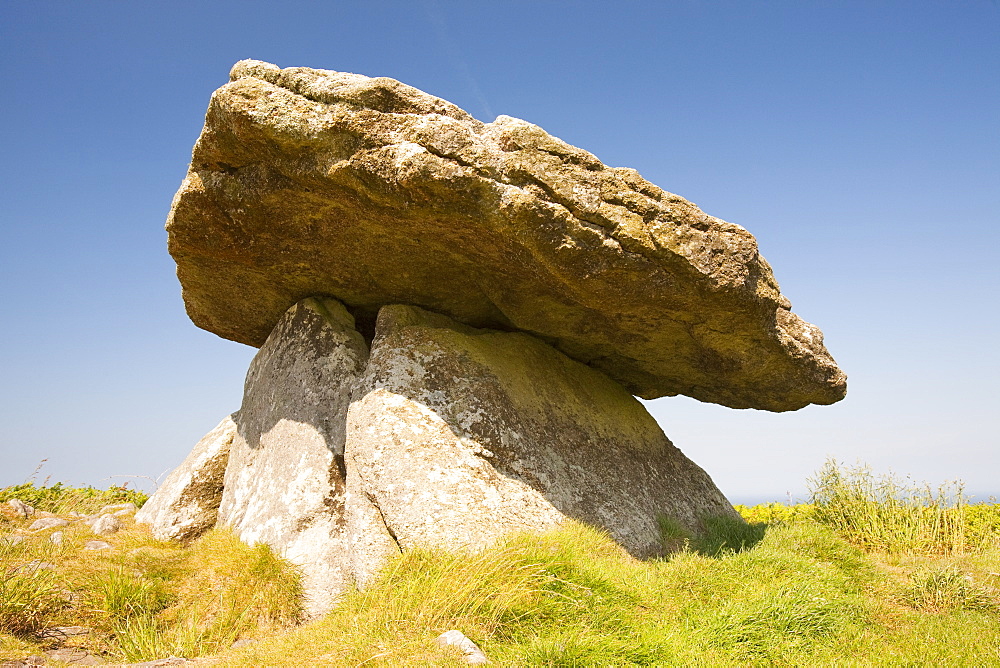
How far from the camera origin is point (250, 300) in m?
8.73

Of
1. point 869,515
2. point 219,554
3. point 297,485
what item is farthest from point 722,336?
point 219,554

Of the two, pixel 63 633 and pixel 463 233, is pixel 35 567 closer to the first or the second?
pixel 63 633

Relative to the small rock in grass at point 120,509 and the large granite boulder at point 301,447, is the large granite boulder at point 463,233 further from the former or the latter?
the small rock in grass at point 120,509

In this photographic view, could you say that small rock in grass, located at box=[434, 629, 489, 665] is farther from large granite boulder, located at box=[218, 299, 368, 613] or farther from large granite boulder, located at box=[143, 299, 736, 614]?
large granite boulder, located at box=[218, 299, 368, 613]

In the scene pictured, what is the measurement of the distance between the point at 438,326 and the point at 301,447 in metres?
2.15

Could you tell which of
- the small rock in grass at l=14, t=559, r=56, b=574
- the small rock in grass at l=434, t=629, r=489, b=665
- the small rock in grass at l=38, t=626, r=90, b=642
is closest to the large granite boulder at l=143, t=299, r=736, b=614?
the small rock in grass at l=434, t=629, r=489, b=665

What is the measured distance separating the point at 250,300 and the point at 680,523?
613 centimetres

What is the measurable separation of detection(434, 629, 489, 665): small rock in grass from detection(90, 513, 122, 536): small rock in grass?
18.9ft

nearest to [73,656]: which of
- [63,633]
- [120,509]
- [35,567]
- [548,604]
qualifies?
[63,633]

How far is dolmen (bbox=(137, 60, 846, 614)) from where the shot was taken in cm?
604

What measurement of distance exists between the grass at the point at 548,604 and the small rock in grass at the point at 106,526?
1.44 feet

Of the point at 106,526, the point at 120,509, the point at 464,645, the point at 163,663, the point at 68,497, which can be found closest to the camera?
the point at 464,645

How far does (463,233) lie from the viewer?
664cm

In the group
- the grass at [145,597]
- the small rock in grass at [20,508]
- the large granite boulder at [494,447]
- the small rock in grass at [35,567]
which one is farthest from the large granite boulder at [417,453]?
the small rock in grass at [20,508]
